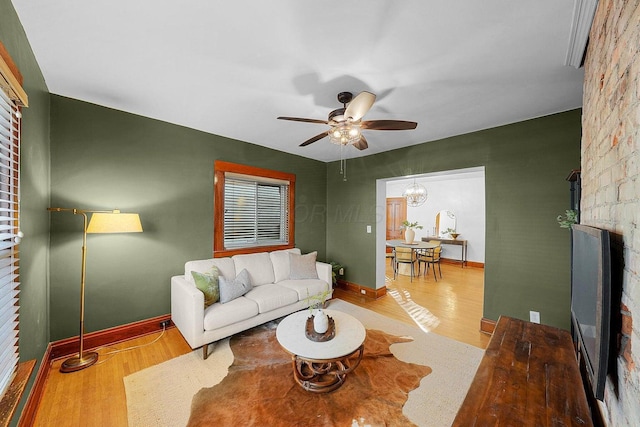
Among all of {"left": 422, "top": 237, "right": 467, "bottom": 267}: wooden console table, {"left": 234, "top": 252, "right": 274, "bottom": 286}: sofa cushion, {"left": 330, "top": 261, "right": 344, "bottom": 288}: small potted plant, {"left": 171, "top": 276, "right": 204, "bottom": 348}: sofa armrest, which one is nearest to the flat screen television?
{"left": 171, "top": 276, "right": 204, "bottom": 348}: sofa armrest

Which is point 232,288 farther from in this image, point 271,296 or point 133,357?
point 133,357

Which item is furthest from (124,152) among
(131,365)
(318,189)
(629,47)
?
(629,47)

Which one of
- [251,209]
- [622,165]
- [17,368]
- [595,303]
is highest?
[622,165]

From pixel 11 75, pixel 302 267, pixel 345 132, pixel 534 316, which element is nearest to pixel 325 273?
pixel 302 267

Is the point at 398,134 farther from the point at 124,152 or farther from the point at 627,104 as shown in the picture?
the point at 124,152

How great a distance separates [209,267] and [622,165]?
3398mm

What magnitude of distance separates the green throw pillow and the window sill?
125 cm

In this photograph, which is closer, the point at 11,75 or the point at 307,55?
the point at 11,75

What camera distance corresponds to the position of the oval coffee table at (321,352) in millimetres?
1879

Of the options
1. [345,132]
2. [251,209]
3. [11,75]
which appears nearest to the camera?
[11,75]

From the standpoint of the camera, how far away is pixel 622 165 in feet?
2.87

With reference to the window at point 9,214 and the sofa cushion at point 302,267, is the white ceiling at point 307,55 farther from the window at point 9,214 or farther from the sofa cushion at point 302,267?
the sofa cushion at point 302,267

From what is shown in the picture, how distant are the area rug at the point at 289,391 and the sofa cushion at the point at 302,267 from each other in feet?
3.72

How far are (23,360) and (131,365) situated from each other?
84cm
